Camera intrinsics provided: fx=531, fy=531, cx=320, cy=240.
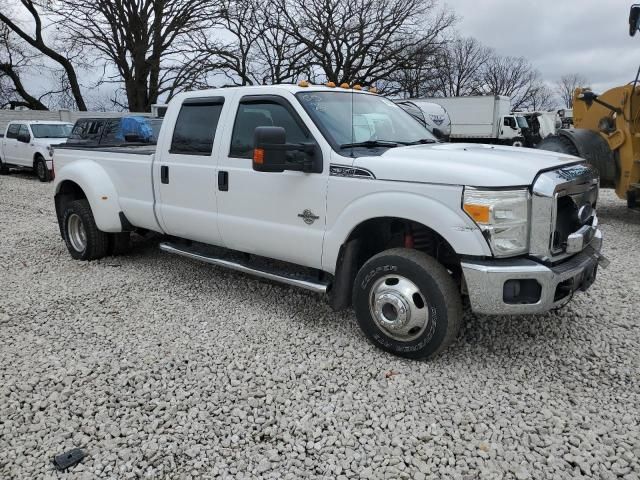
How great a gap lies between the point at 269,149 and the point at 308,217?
62cm

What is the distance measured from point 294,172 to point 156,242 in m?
3.82

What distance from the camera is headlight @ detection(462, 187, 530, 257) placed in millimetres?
3225

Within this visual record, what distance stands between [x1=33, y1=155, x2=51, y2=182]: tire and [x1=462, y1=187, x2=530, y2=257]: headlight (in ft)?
51.0

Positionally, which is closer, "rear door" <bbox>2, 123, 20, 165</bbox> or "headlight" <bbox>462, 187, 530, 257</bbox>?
"headlight" <bbox>462, 187, 530, 257</bbox>

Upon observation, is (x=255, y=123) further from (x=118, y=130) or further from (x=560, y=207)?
(x=118, y=130)

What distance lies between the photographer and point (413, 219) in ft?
11.5

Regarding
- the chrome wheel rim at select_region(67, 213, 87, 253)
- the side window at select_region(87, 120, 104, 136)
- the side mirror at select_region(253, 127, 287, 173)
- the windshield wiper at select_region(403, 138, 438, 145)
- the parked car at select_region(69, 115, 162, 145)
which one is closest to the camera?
the side mirror at select_region(253, 127, 287, 173)

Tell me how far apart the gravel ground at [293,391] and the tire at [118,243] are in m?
1.14

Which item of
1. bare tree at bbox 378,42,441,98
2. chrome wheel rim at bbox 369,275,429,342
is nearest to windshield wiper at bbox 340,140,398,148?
chrome wheel rim at bbox 369,275,429,342

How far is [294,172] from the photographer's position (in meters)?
4.13

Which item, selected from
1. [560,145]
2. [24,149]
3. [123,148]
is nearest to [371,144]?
[123,148]

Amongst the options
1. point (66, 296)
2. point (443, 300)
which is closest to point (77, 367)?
point (66, 296)

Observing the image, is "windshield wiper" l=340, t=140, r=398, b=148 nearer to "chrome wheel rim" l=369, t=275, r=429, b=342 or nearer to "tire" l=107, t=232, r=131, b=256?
"chrome wheel rim" l=369, t=275, r=429, b=342

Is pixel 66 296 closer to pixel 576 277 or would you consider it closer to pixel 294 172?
pixel 294 172
